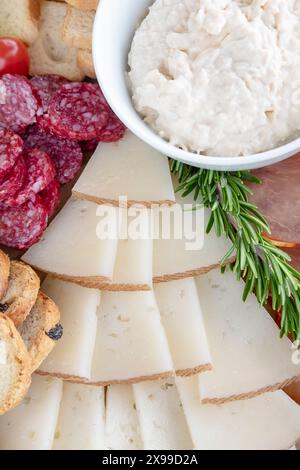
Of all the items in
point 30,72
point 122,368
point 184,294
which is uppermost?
point 30,72

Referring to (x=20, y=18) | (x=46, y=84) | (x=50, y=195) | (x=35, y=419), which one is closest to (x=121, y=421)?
(x=35, y=419)

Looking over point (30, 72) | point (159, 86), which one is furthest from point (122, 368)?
point (30, 72)

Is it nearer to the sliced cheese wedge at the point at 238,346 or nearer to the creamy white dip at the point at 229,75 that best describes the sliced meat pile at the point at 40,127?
the creamy white dip at the point at 229,75

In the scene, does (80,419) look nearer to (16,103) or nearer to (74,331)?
(74,331)

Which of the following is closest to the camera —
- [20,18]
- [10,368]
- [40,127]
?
[10,368]

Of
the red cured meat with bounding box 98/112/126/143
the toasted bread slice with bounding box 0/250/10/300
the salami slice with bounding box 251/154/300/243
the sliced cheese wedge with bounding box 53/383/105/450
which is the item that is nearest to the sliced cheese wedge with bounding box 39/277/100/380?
the sliced cheese wedge with bounding box 53/383/105/450
